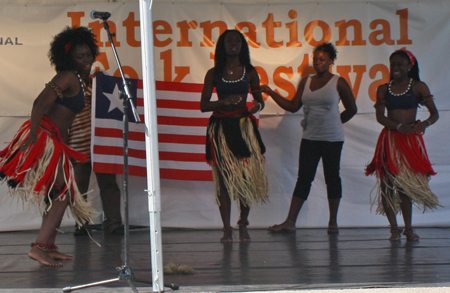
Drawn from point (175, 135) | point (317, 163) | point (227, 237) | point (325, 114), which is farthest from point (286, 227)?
point (175, 135)

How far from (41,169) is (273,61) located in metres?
2.26

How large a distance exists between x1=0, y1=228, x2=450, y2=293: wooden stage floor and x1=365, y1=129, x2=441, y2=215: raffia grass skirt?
0.99 feet

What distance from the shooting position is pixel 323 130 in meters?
4.40

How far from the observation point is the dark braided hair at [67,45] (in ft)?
10.8

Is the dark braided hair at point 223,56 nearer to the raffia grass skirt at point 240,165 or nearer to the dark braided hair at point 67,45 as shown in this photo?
the raffia grass skirt at point 240,165

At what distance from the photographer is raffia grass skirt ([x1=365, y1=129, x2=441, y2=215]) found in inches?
156

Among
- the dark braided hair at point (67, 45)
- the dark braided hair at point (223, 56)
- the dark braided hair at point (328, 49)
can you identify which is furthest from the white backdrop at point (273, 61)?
the dark braided hair at point (67, 45)

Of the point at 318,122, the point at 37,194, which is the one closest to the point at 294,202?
the point at 318,122

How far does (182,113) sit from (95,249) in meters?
1.43

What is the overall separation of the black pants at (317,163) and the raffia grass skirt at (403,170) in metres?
0.39

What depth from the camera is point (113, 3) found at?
4.66m

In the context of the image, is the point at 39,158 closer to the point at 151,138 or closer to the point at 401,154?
the point at 151,138

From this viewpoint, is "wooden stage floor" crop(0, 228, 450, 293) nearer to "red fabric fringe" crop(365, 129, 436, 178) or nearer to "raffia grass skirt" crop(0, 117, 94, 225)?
"raffia grass skirt" crop(0, 117, 94, 225)

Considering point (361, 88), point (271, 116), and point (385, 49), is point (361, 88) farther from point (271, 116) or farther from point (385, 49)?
point (271, 116)
